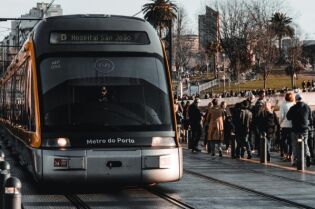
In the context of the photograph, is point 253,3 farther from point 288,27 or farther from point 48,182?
point 48,182

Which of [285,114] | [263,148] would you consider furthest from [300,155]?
[263,148]

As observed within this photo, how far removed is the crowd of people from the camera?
58.3 ft

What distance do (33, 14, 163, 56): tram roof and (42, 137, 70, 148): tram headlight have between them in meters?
1.53

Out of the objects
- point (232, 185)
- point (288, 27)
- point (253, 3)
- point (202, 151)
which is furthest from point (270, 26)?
point (232, 185)

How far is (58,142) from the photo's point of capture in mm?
12695

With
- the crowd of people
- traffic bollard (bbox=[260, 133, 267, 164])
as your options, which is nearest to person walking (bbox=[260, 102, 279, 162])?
the crowd of people

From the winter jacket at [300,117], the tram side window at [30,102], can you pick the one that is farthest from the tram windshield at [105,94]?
the winter jacket at [300,117]

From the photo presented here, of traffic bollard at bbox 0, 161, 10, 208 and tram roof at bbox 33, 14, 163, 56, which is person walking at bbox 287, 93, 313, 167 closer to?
tram roof at bbox 33, 14, 163, 56

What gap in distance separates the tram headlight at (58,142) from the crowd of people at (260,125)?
261 inches

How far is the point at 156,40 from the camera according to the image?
13586 millimetres

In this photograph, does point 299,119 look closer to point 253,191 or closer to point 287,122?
point 287,122

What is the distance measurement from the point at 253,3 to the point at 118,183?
75755 mm

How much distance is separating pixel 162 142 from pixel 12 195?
5504 mm

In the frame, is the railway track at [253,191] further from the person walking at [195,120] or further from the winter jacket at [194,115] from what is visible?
the winter jacket at [194,115]
